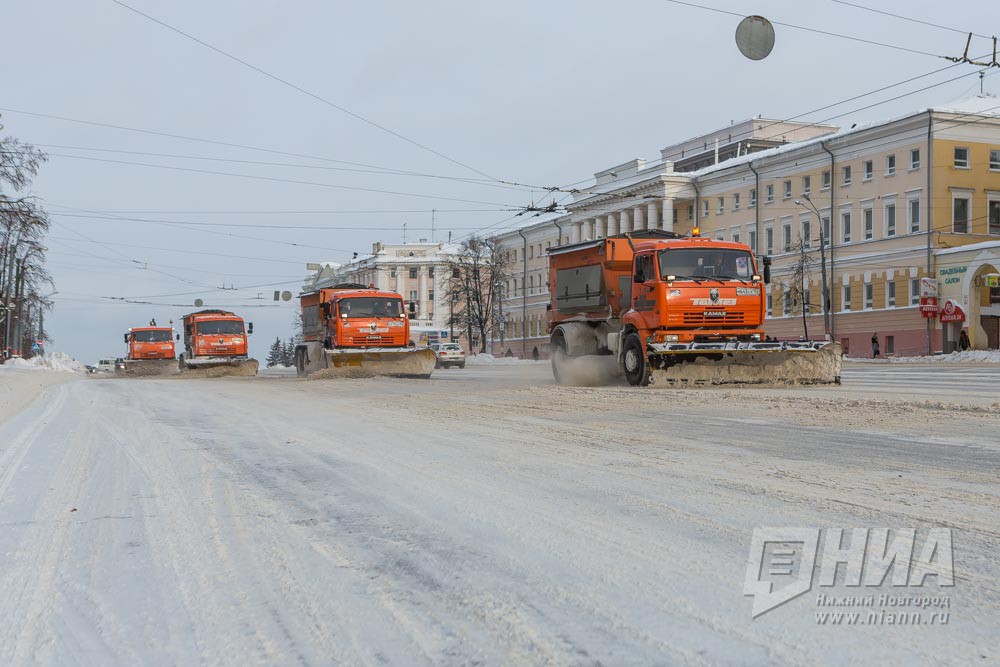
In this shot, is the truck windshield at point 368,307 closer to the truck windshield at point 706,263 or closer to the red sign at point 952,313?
the truck windshield at point 706,263

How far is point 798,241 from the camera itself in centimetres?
6050

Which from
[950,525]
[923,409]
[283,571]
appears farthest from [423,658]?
[923,409]

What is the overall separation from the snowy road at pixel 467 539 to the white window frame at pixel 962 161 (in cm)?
4729

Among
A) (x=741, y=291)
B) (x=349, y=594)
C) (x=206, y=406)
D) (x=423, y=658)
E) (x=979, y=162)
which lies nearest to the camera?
(x=423, y=658)

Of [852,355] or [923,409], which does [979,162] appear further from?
[923,409]

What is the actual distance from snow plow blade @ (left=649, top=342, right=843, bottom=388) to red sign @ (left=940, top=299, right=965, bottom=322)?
33.6 metres

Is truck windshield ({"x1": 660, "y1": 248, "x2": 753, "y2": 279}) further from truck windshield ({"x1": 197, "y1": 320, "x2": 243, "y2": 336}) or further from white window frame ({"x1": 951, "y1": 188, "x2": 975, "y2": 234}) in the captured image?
white window frame ({"x1": 951, "y1": 188, "x2": 975, "y2": 234})

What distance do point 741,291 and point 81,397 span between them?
1326 centimetres

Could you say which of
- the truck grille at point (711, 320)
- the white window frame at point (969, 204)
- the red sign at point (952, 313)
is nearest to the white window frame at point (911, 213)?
the white window frame at point (969, 204)

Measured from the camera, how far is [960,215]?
5197 cm

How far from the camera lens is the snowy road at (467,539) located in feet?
9.93

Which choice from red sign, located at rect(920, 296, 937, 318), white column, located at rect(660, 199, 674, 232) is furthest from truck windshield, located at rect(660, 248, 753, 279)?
white column, located at rect(660, 199, 674, 232)

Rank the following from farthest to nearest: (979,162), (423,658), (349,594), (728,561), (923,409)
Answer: (979,162)
(923,409)
(728,561)
(349,594)
(423,658)

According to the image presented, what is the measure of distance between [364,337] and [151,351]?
68.1 feet
